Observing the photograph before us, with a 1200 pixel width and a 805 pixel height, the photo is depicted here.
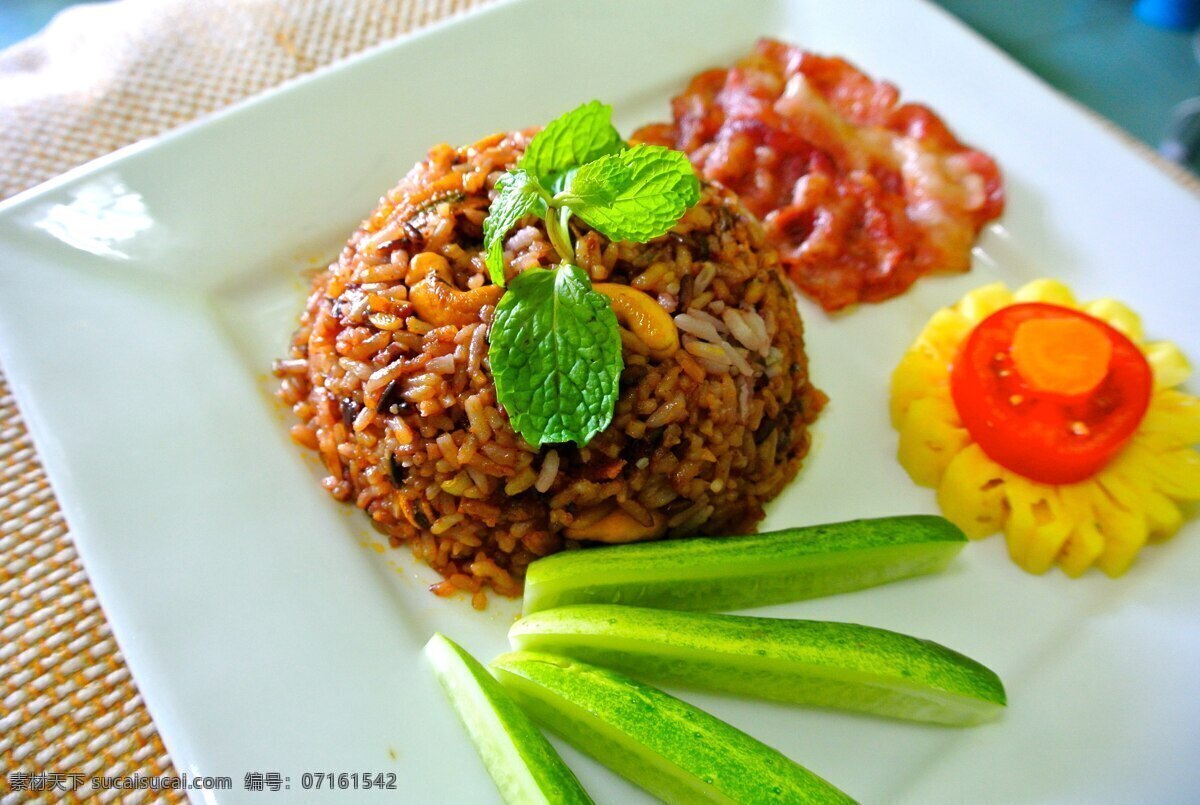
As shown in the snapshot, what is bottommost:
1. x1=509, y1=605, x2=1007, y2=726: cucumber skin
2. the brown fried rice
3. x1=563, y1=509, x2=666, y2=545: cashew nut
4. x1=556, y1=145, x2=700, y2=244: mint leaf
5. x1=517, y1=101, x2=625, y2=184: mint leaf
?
x1=509, y1=605, x2=1007, y2=726: cucumber skin

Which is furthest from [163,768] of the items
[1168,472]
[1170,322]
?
[1170,322]

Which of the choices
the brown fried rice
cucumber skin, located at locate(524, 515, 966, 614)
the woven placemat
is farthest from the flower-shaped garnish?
the woven placemat

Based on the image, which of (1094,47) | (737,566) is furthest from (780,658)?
(1094,47)

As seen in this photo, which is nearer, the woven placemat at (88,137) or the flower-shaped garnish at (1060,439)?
the woven placemat at (88,137)

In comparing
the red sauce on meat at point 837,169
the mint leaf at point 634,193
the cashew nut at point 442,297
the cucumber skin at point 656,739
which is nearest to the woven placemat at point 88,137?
the cucumber skin at point 656,739

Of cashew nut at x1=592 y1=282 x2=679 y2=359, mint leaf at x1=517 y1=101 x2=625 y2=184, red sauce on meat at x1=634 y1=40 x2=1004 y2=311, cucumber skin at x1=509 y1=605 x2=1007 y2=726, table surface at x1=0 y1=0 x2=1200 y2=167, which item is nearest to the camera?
cucumber skin at x1=509 y1=605 x2=1007 y2=726

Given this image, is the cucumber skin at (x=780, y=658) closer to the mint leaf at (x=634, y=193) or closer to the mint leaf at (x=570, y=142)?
the mint leaf at (x=634, y=193)

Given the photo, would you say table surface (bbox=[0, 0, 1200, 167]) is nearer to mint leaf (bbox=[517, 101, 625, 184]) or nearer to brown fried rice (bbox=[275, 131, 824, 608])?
brown fried rice (bbox=[275, 131, 824, 608])

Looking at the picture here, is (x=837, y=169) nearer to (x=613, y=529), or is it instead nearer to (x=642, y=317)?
(x=642, y=317)
